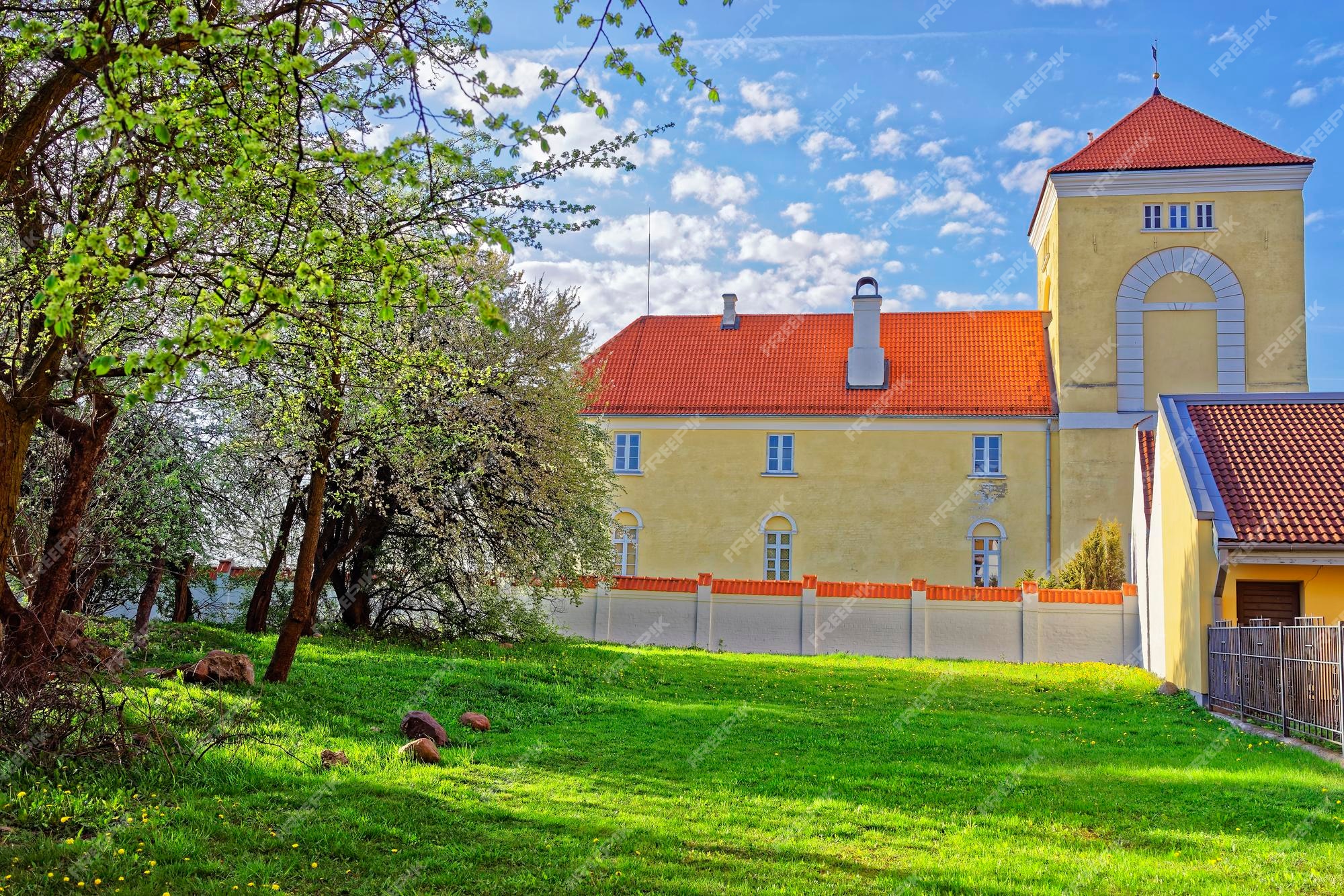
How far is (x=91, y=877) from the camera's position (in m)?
5.86

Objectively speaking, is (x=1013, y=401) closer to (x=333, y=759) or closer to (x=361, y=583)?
(x=361, y=583)

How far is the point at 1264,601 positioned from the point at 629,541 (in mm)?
20431

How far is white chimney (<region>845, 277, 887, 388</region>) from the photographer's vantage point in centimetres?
3447

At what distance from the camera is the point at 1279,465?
58.5ft

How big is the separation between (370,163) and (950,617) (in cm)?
2219

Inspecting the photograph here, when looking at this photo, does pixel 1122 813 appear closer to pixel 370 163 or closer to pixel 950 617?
pixel 370 163

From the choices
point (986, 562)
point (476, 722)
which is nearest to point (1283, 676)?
point (476, 722)

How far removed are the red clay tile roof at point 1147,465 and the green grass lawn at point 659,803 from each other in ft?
27.5

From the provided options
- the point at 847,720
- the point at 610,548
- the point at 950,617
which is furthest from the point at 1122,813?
the point at 950,617

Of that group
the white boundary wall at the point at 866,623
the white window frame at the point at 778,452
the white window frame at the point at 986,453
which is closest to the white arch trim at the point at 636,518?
the white window frame at the point at 778,452

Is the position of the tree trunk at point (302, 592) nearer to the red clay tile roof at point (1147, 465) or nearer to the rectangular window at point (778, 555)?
the red clay tile roof at point (1147, 465)

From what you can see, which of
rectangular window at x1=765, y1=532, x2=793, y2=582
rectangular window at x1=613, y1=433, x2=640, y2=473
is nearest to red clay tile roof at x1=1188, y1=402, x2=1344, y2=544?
rectangular window at x1=765, y1=532, x2=793, y2=582

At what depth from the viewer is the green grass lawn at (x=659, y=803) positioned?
6.36 m

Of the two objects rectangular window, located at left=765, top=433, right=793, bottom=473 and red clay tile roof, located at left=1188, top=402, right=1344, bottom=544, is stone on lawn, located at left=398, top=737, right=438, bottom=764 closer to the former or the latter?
red clay tile roof, located at left=1188, top=402, right=1344, bottom=544
